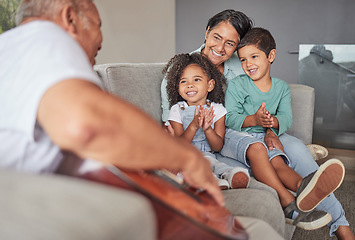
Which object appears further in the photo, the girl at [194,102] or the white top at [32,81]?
the girl at [194,102]

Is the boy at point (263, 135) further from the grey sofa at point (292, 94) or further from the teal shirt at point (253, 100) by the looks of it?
the grey sofa at point (292, 94)

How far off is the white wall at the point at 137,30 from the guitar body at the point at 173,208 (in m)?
3.26

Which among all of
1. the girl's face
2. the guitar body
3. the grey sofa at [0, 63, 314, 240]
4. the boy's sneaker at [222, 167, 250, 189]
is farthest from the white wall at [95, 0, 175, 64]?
the grey sofa at [0, 63, 314, 240]

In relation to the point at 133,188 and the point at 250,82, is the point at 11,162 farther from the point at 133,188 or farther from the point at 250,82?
the point at 250,82

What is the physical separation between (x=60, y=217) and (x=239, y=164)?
145cm

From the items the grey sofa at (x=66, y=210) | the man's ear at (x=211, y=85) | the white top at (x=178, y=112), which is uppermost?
the grey sofa at (x=66, y=210)

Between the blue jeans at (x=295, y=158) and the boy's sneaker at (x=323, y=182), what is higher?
the boy's sneaker at (x=323, y=182)

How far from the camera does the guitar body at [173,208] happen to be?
66cm

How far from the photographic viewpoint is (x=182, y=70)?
77.4 inches

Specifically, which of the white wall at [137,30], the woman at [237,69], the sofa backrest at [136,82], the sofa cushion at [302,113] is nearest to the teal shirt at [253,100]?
the woman at [237,69]

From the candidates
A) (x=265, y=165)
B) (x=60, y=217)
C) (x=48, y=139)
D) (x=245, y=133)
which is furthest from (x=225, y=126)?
(x=60, y=217)

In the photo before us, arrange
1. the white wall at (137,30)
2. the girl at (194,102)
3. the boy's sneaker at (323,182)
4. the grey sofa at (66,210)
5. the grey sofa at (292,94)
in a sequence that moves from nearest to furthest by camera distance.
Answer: the grey sofa at (66,210) < the grey sofa at (292,94) < the boy's sneaker at (323,182) < the girl at (194,102) < the white wall at (137,30)

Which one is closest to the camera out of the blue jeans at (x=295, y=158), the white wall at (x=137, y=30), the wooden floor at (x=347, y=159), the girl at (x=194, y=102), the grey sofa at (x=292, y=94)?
the grey sofa at (x=292, y=94)

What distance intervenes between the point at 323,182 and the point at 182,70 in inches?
35.2
